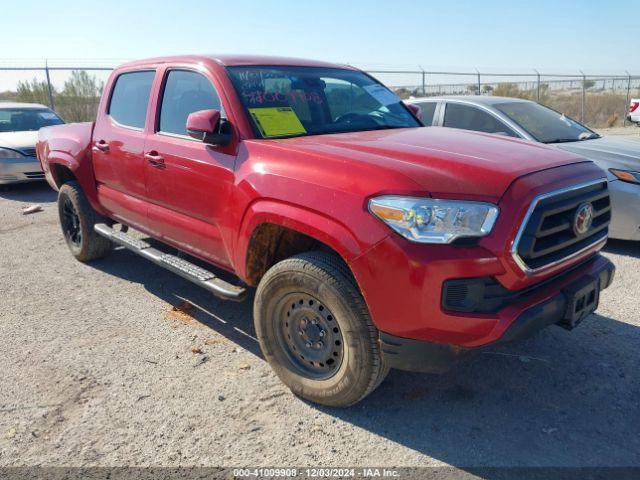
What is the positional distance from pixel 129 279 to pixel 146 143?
1.65 m

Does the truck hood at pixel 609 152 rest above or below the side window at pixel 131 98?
below

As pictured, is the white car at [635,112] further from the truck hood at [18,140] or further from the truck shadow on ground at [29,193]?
the truck hood at [18,140]

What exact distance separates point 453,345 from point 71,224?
4712 millimetres

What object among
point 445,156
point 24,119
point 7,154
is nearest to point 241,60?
point 445,156

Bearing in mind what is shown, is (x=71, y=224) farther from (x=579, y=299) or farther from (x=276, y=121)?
(x=579, y=299)

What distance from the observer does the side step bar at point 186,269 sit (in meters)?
3.42

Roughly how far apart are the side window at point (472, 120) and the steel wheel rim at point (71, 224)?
4548 mm

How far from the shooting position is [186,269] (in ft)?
12.4

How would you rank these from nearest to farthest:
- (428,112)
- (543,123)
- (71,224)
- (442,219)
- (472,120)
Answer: (442,219), (71,224), (543,123), (472,120), (428,112)

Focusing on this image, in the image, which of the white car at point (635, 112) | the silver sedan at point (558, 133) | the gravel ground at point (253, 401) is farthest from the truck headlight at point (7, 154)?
the white car at point (635, 112)

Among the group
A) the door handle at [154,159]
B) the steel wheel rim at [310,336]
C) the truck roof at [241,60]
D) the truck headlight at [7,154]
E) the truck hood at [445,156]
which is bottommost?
the steel wheel rim at [310,336]

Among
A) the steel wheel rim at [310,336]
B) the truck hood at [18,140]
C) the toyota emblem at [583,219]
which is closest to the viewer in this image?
the toyota emblem at [583,219]

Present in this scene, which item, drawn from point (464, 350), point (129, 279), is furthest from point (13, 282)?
point (464, 350)

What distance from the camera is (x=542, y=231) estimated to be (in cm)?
259
